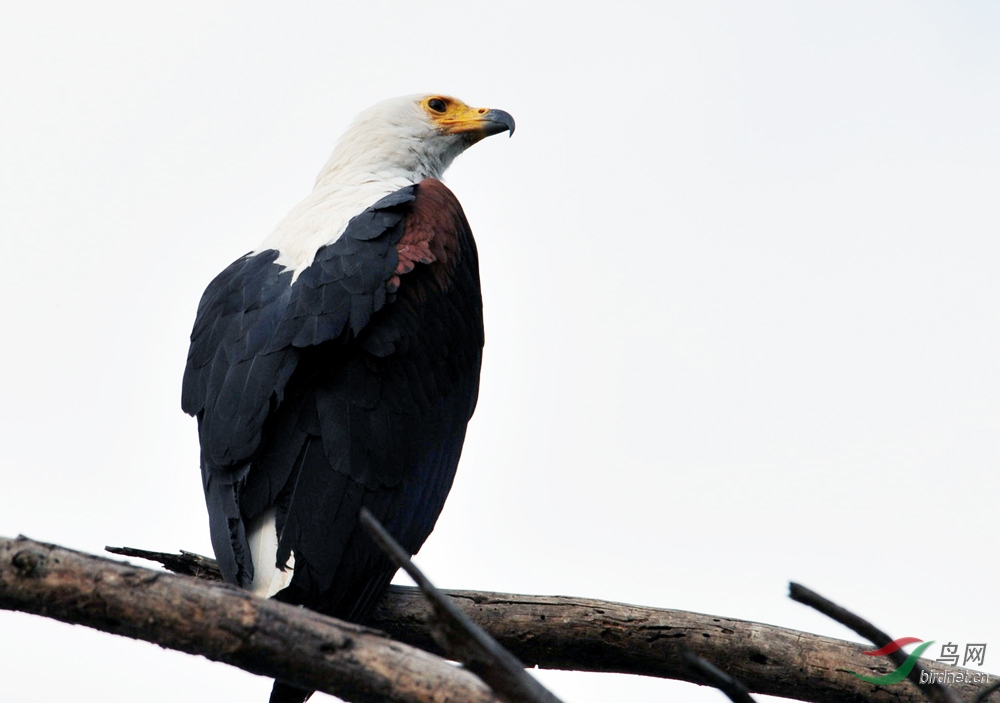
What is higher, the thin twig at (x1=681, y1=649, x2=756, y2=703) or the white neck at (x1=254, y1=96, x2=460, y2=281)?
the white neck at (x1=254, y1=96, x2=460, y2=281)

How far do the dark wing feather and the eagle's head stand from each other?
1.38 meters

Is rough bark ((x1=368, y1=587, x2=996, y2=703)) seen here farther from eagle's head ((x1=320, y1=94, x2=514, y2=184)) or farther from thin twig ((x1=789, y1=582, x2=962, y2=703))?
eagle's head ((x1=320, y1=94, x2=514, y2=184))

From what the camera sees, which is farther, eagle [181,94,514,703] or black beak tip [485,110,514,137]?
→ black beak tip [485,110,514,137]

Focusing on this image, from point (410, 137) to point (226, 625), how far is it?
4.60 metres

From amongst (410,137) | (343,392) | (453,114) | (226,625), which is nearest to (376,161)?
(410,137)

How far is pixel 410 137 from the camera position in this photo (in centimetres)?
640

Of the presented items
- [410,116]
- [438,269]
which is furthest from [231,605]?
[410,116]

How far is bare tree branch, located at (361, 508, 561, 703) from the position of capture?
1726 millimetres

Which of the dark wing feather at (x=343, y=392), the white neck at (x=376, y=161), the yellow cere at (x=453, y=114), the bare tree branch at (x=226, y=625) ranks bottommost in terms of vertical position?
the bare tree branch at (x=226, y=625)

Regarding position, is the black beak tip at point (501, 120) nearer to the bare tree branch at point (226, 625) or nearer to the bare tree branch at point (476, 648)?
the bare tree branch at point (226, 625)

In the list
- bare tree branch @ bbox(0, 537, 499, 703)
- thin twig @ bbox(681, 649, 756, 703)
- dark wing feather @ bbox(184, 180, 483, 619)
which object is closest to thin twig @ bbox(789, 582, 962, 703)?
thin twig @ bbox(681, 649, 756, 703)

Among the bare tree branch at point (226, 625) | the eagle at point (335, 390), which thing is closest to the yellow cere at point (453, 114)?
the eagle at point (335, 390)

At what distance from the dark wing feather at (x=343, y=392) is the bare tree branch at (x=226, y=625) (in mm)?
1284

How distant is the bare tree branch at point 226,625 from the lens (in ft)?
6.63
